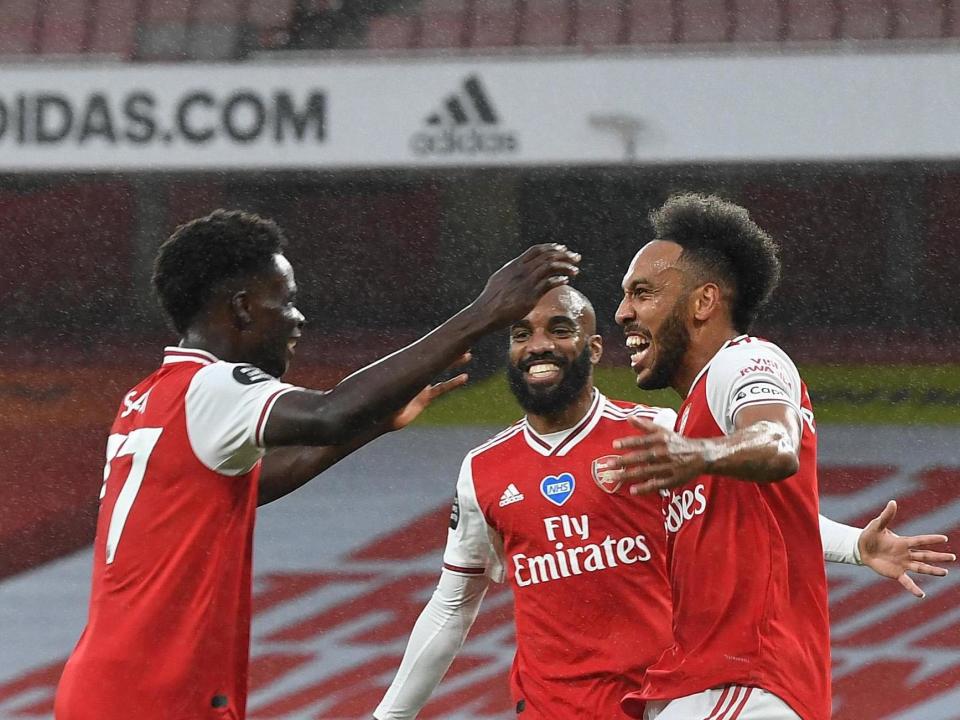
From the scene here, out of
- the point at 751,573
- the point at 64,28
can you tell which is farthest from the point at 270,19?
the point at 751,573

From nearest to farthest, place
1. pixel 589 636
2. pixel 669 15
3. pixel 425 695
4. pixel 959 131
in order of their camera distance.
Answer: pixel 589 636
pixel 425 695
pixel 959 131
pixel 669 15

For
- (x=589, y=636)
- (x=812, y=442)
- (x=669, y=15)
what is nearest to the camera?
(x=812, y=442)

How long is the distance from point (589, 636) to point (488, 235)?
7012mm

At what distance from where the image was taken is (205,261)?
3.38m

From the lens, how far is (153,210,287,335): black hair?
337cm

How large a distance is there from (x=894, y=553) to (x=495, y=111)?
6.02m

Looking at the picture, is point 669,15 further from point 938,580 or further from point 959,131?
point 938,580

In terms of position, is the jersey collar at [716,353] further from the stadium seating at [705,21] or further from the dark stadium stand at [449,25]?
the stadium seating at [705,21]

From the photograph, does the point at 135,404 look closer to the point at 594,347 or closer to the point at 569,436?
the point at 569,436

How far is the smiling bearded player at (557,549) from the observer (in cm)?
410

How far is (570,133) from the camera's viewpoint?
9.20m

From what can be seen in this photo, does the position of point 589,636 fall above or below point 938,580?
above

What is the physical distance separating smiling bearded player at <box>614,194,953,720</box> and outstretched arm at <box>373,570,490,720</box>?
41.7 inches

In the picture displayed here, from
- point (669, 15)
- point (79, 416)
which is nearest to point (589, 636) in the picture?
point (669, 15)
